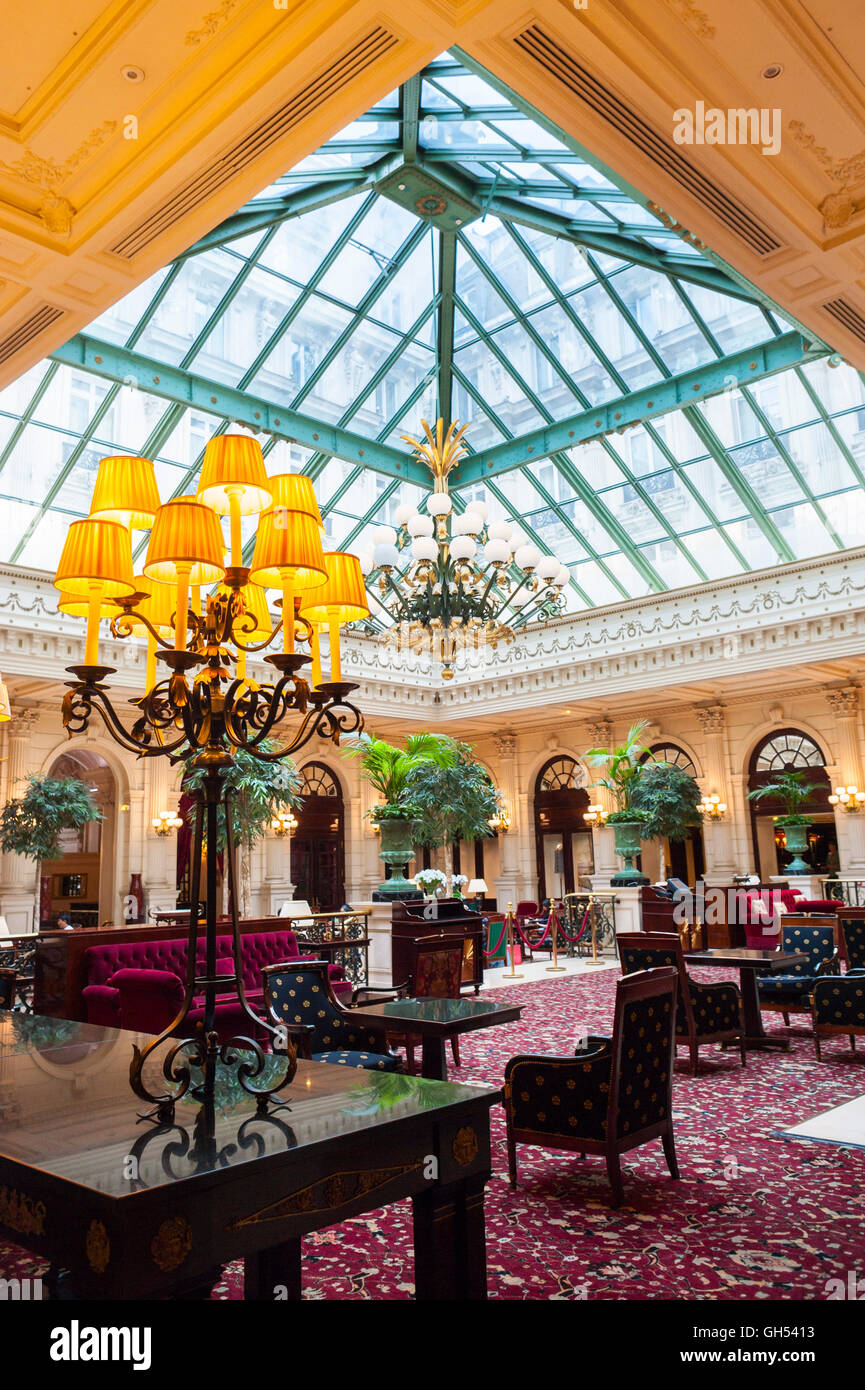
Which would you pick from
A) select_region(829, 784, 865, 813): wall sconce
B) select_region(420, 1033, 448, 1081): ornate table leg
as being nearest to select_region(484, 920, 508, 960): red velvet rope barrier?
select_region(829, 784, 865, 813): wall sconce

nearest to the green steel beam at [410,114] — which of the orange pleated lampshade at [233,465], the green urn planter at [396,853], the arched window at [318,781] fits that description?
the green urn planter at [396,853]

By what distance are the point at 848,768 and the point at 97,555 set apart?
15.3m

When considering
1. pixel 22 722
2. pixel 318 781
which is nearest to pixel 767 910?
pixel 318 781

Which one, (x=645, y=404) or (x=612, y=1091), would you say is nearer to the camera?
(x=612, y=1091)

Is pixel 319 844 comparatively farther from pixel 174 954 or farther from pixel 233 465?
pixel 233 465

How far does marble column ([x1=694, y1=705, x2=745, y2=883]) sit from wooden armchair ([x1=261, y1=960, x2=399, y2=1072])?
40.8ft

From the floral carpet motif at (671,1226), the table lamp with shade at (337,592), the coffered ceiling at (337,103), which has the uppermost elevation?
the coffered ceiling at (337,103)

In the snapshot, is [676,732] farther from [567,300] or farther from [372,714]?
[567,300]

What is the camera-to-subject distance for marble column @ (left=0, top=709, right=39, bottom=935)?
14633 millimetres

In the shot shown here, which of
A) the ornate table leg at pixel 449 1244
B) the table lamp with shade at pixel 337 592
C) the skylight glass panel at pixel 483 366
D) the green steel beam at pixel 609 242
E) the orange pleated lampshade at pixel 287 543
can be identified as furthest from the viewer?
the green steel beam at pixel 609 242

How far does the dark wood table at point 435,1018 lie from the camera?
16.4 ft

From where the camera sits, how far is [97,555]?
10.2ft

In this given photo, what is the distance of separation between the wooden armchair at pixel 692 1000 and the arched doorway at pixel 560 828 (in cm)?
1310

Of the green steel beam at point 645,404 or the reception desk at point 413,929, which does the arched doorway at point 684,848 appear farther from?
the reception desk at point 413,929
